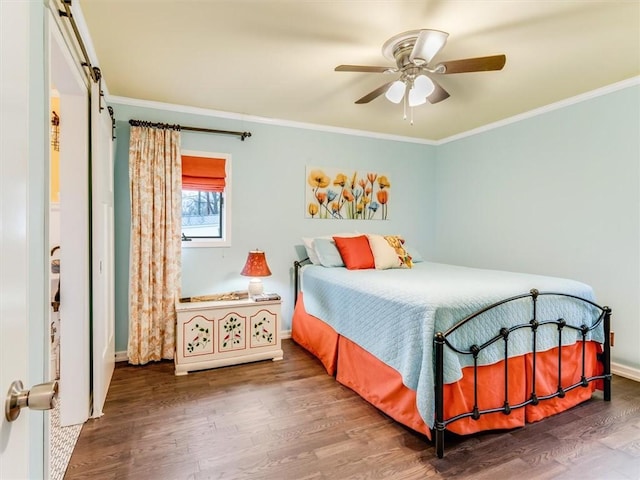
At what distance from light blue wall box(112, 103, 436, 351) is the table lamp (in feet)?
1.03

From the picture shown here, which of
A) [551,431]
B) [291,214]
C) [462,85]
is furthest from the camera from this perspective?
[291,214]

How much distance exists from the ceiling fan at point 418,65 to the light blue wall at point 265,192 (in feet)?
4.95

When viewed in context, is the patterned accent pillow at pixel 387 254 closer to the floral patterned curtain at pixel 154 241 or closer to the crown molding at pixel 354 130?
the crown molding at pixel 354 130

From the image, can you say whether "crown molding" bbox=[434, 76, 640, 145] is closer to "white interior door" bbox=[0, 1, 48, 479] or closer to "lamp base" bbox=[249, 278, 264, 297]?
"lamp base" bbox=[249, 278, 264, 297]

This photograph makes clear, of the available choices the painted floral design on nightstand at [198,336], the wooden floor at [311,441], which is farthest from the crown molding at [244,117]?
the wooden floor at [311,441]

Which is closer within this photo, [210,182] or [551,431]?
Result: [551,431]

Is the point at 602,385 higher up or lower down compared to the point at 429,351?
lower down

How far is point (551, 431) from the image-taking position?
214cm

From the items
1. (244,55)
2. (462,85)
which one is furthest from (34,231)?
(462,85)

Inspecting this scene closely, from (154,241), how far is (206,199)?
2.40 feet

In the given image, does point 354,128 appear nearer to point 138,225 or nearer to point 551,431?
point 138,225

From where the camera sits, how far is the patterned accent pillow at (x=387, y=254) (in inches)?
135

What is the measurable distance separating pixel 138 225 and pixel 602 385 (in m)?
3.89

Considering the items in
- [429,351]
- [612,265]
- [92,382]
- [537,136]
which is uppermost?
[537,136]
